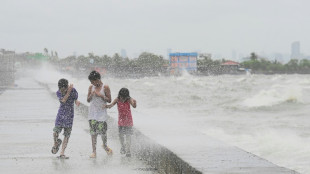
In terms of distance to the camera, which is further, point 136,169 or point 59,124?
point 59,124

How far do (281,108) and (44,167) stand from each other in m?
29.0

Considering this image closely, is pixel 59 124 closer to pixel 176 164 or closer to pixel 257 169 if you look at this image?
pixel 176 164

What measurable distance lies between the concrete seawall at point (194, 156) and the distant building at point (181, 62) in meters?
176

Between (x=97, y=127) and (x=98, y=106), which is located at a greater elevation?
(x=98, y=106)

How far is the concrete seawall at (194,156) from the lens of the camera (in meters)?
5.71

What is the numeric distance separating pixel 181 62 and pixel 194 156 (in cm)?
18133

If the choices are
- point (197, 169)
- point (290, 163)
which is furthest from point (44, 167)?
point (290, 163)

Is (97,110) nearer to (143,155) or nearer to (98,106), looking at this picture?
(98,106)

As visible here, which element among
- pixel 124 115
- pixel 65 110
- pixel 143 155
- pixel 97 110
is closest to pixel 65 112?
pixel 65 110

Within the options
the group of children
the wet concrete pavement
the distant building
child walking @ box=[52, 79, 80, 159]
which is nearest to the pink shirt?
the group of children

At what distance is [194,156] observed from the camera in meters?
6.41

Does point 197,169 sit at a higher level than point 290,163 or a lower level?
higher

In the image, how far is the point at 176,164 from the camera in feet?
21.0

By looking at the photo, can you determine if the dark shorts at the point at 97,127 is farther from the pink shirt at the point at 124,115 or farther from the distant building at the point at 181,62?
the distant building at the point at 181,62
